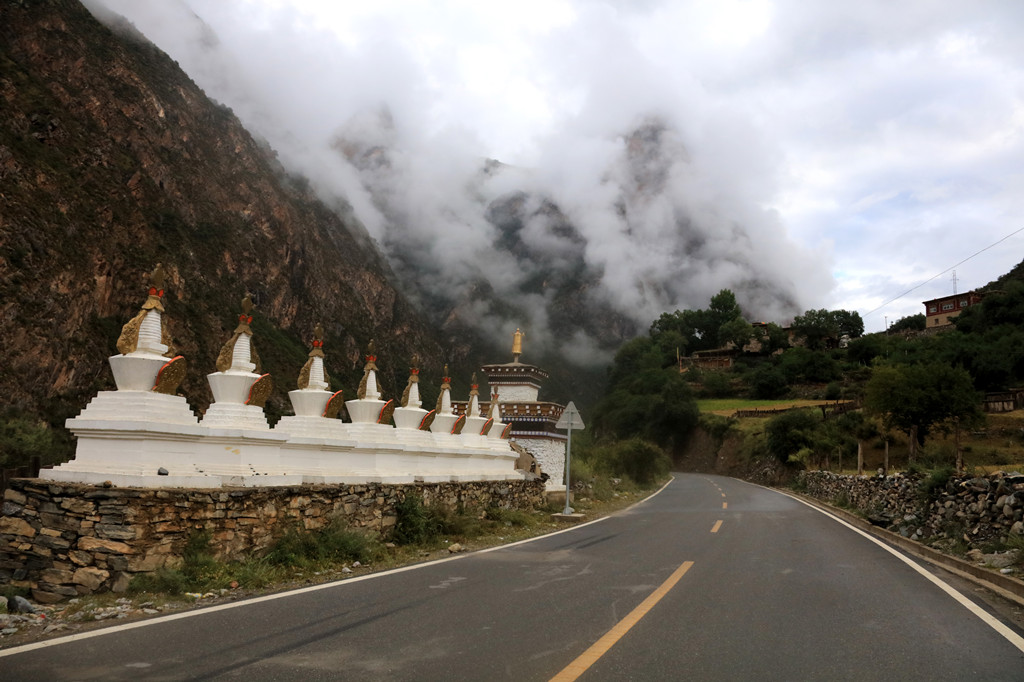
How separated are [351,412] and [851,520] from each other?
538 inches

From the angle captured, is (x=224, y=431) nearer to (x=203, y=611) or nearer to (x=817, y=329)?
(x=203, y=611)

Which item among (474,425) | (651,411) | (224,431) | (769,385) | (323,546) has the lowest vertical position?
(323,546)

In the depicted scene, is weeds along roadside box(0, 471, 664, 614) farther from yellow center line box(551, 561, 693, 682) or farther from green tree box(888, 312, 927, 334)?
green tree box(888, 312, 927, 334)

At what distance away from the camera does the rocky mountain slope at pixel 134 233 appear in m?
42.4

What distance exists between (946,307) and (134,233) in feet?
311

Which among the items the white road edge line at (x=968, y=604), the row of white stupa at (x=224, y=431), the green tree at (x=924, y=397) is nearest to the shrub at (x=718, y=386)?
the green tree at (x=924, y=397)

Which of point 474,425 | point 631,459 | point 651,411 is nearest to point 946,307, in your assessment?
point 651,411

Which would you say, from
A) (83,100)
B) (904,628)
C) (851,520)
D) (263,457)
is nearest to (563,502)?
(851,520)

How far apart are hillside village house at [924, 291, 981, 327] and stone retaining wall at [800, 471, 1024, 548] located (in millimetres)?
82887

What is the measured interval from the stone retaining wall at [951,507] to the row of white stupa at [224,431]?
9.49 metres

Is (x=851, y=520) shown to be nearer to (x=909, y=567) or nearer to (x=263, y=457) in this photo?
(x=909, y=567)

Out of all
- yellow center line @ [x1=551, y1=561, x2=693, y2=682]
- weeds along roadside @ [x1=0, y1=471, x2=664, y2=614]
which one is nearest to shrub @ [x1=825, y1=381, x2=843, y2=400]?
weeds along roadside @ [x1=0, y1=471, x2=664, y2=614]

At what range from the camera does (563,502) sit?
2261 centimetres

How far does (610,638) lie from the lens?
5.59m
